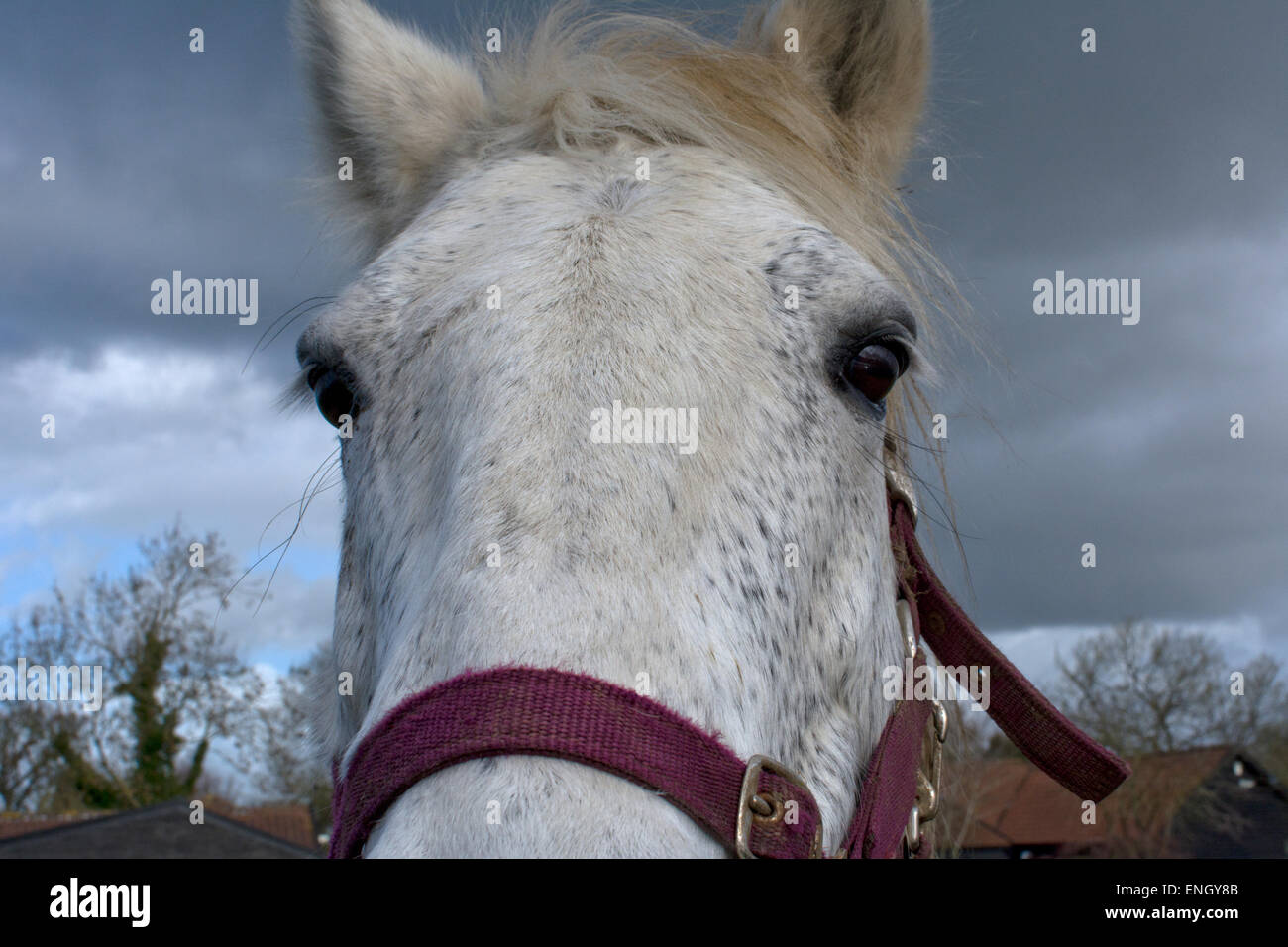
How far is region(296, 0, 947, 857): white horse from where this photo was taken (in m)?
1.58

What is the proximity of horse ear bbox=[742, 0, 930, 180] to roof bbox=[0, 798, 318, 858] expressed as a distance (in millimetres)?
24591

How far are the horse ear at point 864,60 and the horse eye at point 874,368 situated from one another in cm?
110

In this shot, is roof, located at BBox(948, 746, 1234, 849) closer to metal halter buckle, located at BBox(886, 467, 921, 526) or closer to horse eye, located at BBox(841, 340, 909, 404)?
metal halter buckle, located at BBox(886, 467, 921, 526)

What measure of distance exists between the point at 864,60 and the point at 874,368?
138 centimetres

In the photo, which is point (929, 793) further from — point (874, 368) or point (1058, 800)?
point (1058, 800)

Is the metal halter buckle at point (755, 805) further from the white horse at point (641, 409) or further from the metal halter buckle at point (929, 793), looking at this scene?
the metal halter buckle at point (929, 793)

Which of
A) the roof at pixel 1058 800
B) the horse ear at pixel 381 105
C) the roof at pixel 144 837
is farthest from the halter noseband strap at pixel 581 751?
the roof at pixel 1058 800

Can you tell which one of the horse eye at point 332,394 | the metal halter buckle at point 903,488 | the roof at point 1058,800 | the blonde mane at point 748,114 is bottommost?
the roof at point 1058,800

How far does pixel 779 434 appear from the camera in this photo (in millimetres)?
2002

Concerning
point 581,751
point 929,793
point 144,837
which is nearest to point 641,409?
point 581,751

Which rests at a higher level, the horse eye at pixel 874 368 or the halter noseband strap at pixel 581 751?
the horse eye at pixel 874 368

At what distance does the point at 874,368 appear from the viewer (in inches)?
90.1

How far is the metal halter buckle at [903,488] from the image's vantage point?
252 cm
